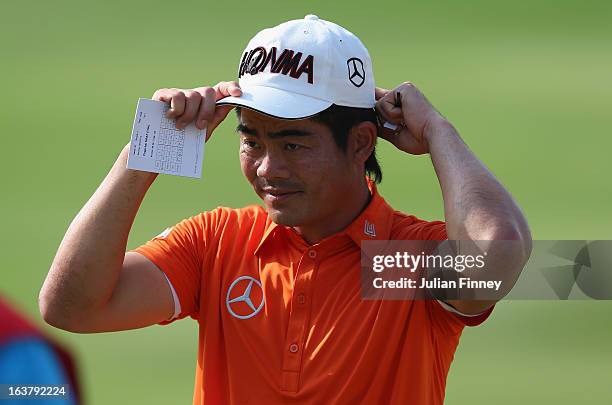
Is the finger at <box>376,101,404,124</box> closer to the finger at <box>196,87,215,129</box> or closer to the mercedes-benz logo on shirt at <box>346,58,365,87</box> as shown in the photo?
the mercedes-benz logo on shirt at <box>346,58,365,87</box>

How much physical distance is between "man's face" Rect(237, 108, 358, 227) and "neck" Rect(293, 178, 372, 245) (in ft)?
0.09

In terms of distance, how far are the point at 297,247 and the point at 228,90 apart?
30 centimetres

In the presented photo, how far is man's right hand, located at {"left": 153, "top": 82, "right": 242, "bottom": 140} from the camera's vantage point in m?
1.77

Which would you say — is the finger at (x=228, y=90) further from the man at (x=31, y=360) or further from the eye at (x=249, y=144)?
the man at (x=31, y=360)

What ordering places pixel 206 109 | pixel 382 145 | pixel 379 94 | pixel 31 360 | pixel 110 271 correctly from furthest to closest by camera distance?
pixel 382 145 < pixel 379 94 < pixel 206 109 < pixel 110 271 < pixel 31 360

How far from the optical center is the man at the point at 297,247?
167cm

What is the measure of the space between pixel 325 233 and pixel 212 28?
1.79 m

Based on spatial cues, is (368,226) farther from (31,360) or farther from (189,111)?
(31,360)

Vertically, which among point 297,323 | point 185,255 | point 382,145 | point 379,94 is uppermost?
point 382,145

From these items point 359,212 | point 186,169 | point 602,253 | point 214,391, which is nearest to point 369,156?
point 359,212

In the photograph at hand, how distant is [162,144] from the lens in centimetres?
176

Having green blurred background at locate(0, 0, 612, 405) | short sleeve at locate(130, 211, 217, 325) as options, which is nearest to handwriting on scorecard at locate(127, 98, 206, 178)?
short sleeve at locate(130, 211, 217, 325)

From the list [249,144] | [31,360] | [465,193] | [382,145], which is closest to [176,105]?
[249,144]

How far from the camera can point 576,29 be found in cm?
341
